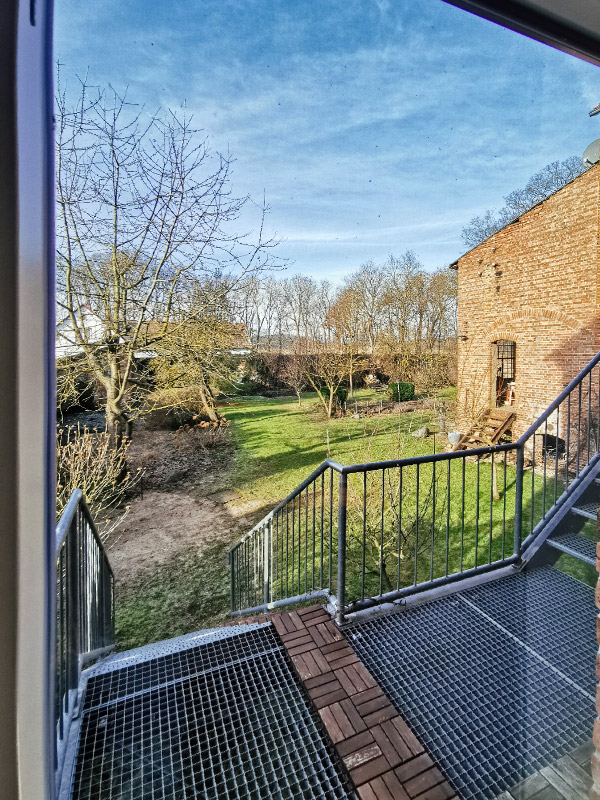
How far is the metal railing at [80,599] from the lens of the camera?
1.00 m

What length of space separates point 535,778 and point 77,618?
138 centimetres

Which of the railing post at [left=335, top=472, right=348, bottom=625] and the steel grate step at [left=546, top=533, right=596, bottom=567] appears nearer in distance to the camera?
the railing post at [left=335, top=472, right=348, bottom=625]

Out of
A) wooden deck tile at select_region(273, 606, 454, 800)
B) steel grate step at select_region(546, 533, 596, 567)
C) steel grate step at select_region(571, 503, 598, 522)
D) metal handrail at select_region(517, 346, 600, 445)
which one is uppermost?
metal handrail at select_region(517, 346, 600, 445)

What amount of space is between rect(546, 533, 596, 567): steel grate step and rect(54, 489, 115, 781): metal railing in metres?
2.02

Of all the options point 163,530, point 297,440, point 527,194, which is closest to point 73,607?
point 527,194

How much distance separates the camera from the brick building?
2.96m

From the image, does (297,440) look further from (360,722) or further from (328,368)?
(360,722)

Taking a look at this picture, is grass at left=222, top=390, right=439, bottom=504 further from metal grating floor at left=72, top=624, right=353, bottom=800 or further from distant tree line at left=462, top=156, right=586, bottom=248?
metal grating floor at left=72, top=624, right=353, bottom=800

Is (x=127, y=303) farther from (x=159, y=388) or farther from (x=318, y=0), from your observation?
(x=318, y=0)

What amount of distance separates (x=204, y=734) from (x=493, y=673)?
954 mm

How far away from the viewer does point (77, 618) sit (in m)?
1.26

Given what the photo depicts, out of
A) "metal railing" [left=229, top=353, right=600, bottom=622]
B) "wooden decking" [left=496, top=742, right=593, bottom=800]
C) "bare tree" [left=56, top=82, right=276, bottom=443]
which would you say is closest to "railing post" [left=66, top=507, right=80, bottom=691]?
"metal railing" [left=229, top=353, right=600, bottom=622]

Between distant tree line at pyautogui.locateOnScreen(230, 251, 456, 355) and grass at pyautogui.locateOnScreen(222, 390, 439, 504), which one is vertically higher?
distant tree line at pyautogui.locateOnScreen(230, 251, 456, 355)

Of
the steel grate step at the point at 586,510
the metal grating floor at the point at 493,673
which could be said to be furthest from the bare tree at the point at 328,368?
the metal grating floor at the point at 493,673
